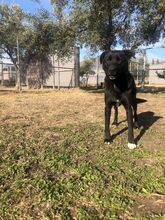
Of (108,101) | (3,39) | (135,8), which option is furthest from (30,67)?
(108,101)

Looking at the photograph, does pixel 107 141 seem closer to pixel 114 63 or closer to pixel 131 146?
pixel 131 146

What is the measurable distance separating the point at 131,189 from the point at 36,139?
6.40 ft

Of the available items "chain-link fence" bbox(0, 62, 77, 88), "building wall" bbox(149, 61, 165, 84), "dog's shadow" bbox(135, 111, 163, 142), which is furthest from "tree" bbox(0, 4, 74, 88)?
"building wall" bbox(149, 61, 165, 84)

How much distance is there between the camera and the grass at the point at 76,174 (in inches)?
116

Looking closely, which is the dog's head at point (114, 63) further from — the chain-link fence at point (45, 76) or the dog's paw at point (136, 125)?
the chain-link fence at point (45, 76)

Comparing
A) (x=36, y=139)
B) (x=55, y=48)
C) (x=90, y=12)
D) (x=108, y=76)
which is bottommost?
(x=36, y=139)

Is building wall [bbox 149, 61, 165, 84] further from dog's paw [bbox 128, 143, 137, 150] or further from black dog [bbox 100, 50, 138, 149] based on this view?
dog's paw [bbox 128, 143, 137, 150]

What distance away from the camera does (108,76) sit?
4.88 metres

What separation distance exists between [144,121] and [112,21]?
9.27m

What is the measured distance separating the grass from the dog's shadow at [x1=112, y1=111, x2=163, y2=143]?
110 millimetres

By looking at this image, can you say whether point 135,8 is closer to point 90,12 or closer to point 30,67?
point 90,12

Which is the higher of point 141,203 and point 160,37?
point 160,37

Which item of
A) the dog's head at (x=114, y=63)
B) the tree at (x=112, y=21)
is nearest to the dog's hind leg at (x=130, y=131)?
the dog's head at (x=114, y=63)

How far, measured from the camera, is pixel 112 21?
49.2ft
